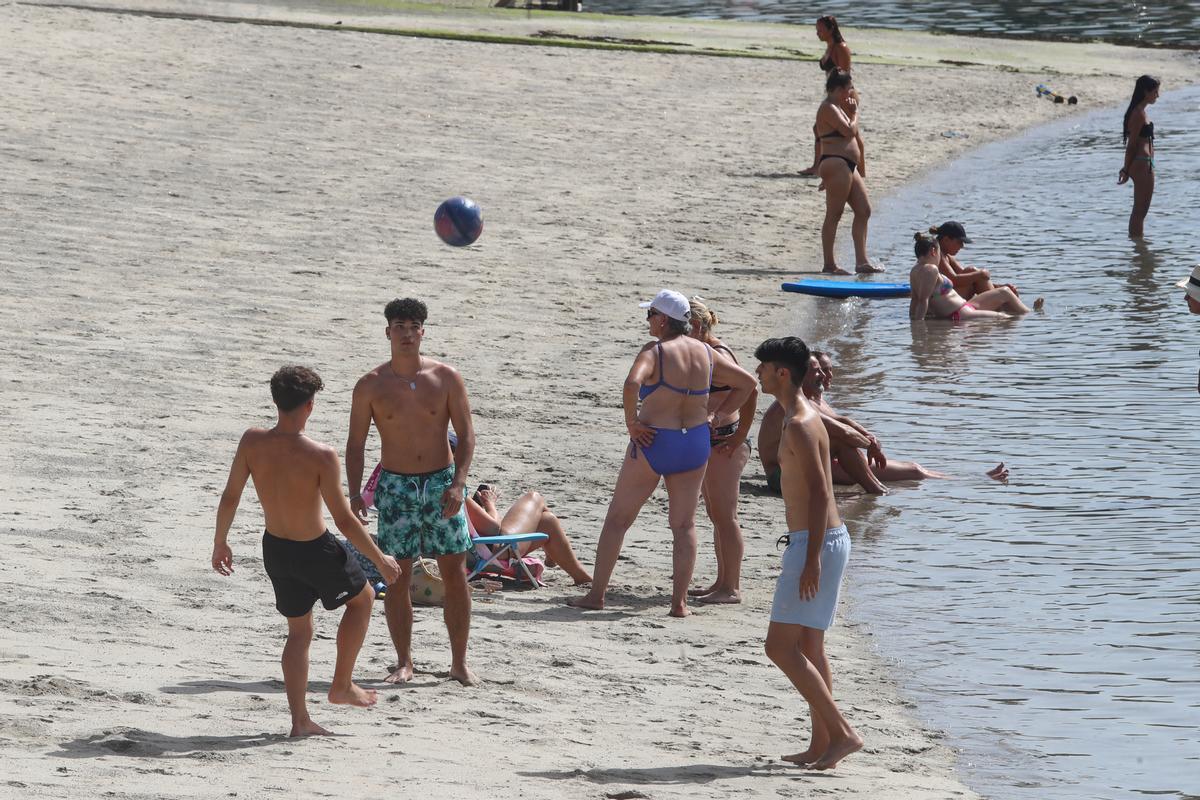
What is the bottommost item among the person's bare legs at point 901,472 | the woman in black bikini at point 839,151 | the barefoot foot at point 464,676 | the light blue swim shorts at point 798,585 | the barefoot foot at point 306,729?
the barefoot foot at point 464,676

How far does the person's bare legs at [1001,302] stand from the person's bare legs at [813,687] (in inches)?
398

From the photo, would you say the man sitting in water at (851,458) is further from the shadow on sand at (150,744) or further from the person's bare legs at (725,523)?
the shadow on sand at (150,744)

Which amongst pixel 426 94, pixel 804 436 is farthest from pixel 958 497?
pixel 426 94

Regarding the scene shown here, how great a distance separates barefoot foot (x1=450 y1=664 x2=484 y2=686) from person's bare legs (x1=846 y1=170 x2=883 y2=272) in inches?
407

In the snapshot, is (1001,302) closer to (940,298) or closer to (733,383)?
(940,298)

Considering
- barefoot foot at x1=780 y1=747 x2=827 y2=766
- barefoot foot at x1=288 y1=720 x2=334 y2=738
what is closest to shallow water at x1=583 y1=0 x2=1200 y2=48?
barefoot foot at x1=780 y1=747 x2=827 y2=766

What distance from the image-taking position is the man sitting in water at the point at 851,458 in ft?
35.3

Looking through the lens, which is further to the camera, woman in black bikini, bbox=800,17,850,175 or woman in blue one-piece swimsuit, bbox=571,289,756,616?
woman in black bikini, bbox=800,17,850,175

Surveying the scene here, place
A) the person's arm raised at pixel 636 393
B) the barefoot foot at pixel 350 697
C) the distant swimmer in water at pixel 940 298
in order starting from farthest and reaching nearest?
1. the distant swimmer in water at pixel 940 298
2. the person's arm raised at pixel 636 393
3. the barefoot foot at pixel 350 697

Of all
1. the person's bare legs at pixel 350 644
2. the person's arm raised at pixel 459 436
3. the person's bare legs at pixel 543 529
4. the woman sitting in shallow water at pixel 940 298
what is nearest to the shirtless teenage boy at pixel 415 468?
the person's arm raised at pixel 459 436

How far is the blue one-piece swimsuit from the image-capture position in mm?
8383

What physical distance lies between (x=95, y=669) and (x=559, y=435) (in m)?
5.24

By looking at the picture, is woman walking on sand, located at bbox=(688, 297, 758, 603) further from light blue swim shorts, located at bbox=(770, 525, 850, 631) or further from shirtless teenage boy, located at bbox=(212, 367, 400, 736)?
shirtless teenage boy, located at bbox=(212, 367, 400, 736)

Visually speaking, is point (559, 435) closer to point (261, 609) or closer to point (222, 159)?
point (261, 609)
